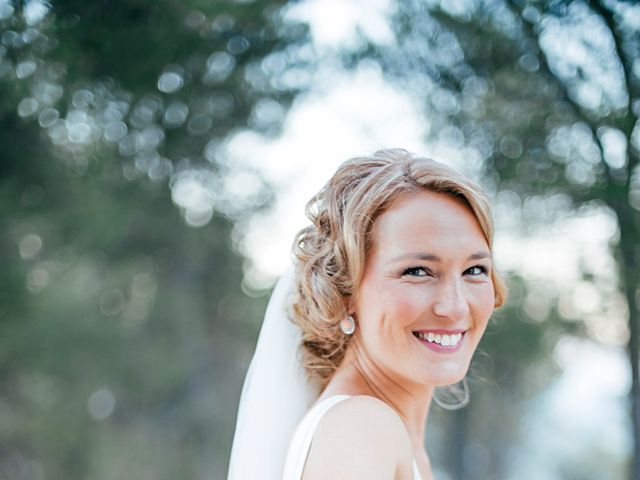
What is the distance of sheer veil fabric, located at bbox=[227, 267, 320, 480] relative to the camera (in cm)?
179

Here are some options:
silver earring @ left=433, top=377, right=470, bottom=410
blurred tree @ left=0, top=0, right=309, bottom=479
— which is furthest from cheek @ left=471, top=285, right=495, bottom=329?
blurred tree @ left=0, top=0, right=309, bottom=479

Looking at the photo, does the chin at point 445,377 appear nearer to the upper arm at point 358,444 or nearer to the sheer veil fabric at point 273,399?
the upper arm at point 358,444

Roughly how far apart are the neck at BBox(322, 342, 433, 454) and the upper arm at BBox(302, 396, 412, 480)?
0.20m

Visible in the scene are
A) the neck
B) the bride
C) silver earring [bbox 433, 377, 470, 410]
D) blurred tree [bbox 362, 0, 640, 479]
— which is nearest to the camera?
the bride

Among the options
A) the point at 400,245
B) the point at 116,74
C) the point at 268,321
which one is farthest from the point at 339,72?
the point at 400,245

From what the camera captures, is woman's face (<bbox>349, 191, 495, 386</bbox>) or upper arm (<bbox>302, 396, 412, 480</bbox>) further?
woman's face (<bbox>349, 191, 495, 386</bbox>)

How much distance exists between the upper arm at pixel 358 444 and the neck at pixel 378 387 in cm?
20

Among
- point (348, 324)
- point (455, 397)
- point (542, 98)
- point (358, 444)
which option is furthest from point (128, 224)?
point (358, 444)

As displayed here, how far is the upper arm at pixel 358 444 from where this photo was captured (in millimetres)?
1352

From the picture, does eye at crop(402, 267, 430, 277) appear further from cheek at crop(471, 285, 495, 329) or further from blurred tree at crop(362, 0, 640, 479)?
blurred tree at crop(362, 0, 640, 479)

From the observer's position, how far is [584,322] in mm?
7195

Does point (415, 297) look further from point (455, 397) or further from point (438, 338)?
point (455, 397)

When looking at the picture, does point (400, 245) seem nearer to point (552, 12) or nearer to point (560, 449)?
point (552, 12)

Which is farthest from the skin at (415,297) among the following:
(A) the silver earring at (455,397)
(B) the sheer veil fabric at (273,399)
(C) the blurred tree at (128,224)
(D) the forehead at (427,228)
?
(C) the blurred tree at (128,224)
